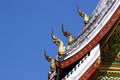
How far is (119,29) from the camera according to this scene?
37.2 ft

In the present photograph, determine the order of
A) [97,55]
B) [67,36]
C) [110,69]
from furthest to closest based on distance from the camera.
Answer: [67,36] → [110,69] → [97,55]

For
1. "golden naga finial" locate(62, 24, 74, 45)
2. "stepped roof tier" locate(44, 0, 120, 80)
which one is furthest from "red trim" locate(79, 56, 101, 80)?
"golden naga finial" locate(62, 24, 74, 45)

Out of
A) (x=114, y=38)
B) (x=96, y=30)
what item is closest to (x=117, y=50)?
(x=114, y=38)

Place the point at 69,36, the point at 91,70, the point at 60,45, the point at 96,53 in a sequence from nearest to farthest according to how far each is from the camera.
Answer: the point at 91,70 < the point at 96,53 < the point at 60,45 < the point at 69,36

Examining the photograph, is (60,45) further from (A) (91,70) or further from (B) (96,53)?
(A) (91,70)

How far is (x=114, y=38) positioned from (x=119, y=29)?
0.90ft

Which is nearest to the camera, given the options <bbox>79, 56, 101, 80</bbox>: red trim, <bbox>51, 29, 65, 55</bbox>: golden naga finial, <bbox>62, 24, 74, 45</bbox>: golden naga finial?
<bbox>79, 56, 101, 80</bbox>: red trim

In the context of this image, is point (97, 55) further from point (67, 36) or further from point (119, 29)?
point (67, 36)

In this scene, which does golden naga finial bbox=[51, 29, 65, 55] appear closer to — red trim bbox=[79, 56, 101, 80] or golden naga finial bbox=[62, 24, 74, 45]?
golden naga finial bbox=[62, 24, 74, 45]

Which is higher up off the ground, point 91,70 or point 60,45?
point 60,45

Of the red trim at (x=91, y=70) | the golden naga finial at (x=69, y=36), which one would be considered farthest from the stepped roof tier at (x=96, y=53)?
the golden naga finial at (x=69, y=36)

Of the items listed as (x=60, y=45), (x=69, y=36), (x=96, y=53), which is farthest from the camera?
(x=69, y=36)

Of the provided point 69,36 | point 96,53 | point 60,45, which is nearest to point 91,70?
point 96,53

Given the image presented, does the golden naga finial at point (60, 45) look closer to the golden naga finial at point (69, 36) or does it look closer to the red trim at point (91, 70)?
the golden naga finial at point (69, 36)
